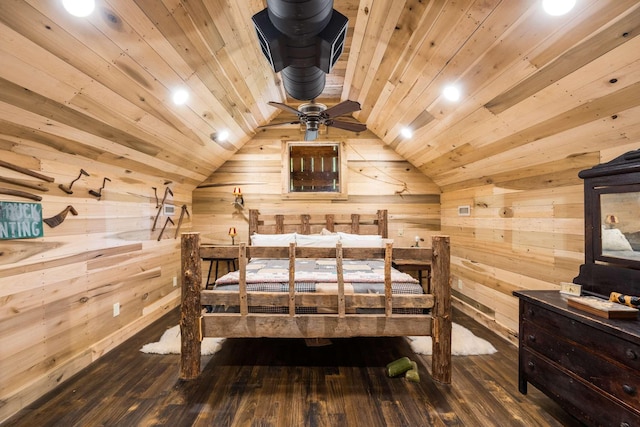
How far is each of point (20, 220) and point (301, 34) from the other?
7.00 feet

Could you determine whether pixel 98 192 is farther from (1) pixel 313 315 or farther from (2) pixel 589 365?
(2) pixel 589 365

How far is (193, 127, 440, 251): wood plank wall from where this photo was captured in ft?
15.1

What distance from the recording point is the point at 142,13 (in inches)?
62.9

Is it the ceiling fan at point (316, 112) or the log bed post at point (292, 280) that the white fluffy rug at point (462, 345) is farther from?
the ceiling fan at point (316, 112)

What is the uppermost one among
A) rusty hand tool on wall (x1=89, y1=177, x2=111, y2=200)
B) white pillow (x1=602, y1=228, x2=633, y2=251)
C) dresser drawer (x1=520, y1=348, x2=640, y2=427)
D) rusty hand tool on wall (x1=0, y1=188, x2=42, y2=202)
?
rusty hand tool on wall (x1=89, y1=177, x2=111, y2=200)

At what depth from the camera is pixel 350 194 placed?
15.2 feet

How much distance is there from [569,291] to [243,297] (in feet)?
7.17

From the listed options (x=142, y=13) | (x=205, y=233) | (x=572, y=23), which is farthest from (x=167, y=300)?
(x=572, y=23)

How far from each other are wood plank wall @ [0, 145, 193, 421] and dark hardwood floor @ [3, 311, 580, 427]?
0.22m

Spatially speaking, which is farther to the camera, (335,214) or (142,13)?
(335,214)

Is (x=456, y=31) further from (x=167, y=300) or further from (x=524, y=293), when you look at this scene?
(x=167, y=300)

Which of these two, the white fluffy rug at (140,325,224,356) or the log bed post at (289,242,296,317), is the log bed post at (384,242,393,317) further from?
the white fluffy rug at (140,325,224,356)

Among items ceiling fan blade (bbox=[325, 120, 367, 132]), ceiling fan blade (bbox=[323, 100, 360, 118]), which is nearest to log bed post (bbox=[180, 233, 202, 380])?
ceiling fan blade (bbox=[323, 100, 360, 118])

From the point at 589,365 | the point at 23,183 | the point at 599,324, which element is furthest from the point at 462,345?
the point at 23,183
